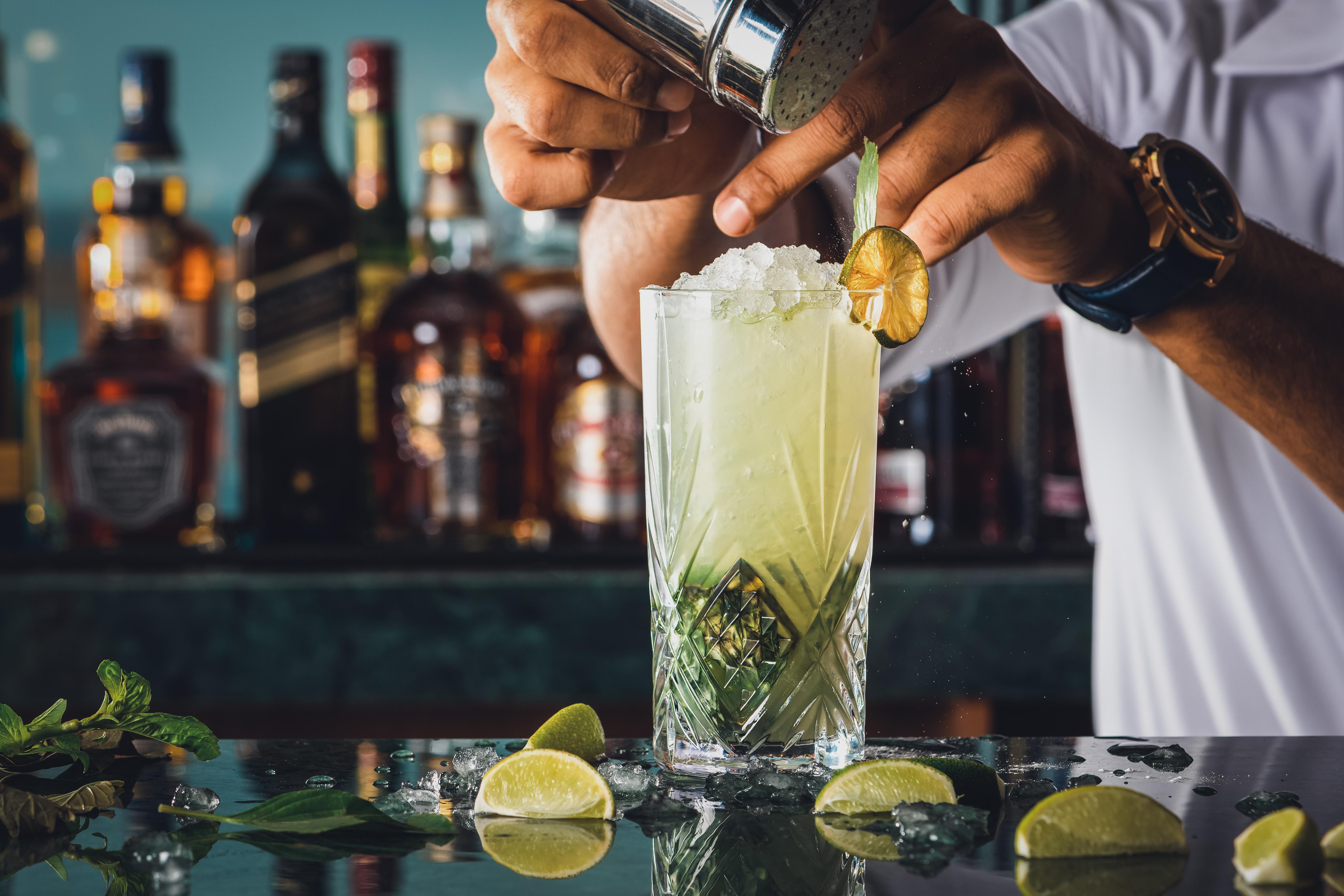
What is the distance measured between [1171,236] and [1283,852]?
546mm

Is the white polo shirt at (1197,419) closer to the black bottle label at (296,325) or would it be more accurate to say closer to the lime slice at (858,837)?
the lime slice at (858,837)

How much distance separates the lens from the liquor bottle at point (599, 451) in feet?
5.39

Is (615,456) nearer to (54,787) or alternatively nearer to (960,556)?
(960,556)

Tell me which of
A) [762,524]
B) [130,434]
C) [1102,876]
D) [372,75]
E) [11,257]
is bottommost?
[1102,876]

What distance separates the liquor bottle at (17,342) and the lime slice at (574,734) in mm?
1286

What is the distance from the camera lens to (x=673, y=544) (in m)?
0.71

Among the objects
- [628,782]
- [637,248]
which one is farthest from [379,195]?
[628,782]

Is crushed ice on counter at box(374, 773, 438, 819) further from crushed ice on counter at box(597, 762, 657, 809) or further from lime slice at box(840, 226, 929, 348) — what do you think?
lime slice at box(840, 226, 929, 348)

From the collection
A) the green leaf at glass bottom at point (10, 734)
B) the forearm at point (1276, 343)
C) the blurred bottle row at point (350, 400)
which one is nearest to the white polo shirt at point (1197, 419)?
the forearm at point (1276, 343)

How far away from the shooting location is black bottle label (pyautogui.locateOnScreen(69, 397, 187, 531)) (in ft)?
5.52

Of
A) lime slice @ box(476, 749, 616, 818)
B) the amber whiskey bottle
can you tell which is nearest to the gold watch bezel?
lime slice @ box(476, 749, 616, 818)

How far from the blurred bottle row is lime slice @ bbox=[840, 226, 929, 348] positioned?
0.96m

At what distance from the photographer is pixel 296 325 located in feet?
5.57

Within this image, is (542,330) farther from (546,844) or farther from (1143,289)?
(546,844)
